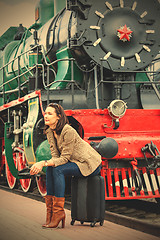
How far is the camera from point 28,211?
18.8ft

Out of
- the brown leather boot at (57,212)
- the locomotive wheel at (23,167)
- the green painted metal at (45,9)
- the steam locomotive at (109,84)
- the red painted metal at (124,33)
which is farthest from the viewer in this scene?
the green painted metal at (45,9)

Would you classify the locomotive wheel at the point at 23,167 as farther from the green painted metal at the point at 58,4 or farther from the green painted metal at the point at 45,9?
the green painted metal at the point at 45,9

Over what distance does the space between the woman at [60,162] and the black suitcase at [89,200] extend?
3.7 inches

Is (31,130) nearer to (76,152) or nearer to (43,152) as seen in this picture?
(43,152)

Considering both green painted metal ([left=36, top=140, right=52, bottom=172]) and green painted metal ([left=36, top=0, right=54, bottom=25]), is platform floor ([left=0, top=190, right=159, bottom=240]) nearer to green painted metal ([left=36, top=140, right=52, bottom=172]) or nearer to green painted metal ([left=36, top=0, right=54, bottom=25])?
green painted metal ([left=36, top=140, right=52, bottom=172])

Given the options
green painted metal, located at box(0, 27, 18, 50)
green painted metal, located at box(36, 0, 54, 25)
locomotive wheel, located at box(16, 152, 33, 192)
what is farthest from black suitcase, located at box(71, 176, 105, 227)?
green painted metal, located at box(0, 27, 18, 50)

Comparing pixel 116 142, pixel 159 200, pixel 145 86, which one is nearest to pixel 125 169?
pixel 116 142

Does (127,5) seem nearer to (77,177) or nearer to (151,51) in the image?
(151,51)

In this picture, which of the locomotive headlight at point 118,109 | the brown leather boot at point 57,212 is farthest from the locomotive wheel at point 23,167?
the brown leather boot at point 57,212

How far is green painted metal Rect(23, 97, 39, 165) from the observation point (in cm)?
732

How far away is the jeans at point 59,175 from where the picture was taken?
4227 mm

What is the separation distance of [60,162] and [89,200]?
1.71 ft

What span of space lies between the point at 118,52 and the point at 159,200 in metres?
2.49

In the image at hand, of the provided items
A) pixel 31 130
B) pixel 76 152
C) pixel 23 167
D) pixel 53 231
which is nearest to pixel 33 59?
pixel 31 130
